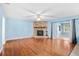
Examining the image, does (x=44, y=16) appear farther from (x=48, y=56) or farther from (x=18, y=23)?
(x=48, y=56)

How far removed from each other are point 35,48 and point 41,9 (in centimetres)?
50

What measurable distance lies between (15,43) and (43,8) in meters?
0.57

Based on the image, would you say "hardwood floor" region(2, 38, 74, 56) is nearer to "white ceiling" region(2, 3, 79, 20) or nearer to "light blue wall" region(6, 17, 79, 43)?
"light blue wall" region(6, 17, 79, 43)

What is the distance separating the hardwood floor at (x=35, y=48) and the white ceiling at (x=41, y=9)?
332mm

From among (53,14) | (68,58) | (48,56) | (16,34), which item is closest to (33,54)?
(48,56)

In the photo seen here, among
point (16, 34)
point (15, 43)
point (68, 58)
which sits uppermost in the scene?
point (16, 34)

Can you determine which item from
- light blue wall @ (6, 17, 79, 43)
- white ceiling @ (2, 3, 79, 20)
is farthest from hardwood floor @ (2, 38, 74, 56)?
white ceiling @ (2, 3, 79, 20)

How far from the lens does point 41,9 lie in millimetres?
1659

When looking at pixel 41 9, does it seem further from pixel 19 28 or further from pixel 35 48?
pixel 35 48

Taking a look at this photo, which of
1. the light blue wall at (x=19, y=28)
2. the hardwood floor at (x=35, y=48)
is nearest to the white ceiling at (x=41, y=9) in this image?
the light blue wall at (x=19, y=28)

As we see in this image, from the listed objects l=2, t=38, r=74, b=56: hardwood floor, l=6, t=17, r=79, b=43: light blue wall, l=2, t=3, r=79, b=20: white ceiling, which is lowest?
l=2, t=38, r=74, b=56: hardwood floor

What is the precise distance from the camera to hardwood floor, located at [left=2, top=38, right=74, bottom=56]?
165 centimetres

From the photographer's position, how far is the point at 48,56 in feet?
5.49

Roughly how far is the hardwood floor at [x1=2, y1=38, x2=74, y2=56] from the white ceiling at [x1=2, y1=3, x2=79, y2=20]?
13.1 inches
